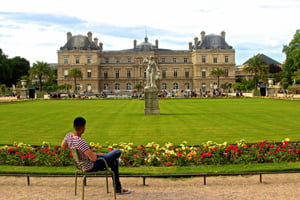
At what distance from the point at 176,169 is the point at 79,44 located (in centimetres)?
7880

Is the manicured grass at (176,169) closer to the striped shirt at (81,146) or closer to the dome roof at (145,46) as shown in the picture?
the striped shirt at (81,146)

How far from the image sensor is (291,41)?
75.6 m

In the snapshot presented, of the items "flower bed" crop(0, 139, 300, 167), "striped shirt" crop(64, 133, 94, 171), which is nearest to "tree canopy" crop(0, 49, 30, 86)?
"flower bed" crop(0, 139, 300, 167)

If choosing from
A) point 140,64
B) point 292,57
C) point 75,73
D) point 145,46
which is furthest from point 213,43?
point 75,73

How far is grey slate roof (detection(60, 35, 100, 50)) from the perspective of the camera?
8350 cm

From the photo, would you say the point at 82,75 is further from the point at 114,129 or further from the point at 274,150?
the point at 274,150

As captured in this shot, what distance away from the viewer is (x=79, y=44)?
275ft

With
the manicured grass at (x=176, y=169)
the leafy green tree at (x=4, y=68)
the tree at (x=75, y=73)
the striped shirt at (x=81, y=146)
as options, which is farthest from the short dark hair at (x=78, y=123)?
Result: the leafy green tree at (x=4, y=68)

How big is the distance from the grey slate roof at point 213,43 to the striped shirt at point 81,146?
80709 millimetres

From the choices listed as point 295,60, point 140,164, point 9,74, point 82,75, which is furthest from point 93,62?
point 140,164

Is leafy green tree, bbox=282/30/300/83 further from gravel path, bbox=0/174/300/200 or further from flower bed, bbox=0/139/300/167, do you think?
gravel path, bbox=0/174/300/200

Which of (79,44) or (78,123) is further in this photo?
(79,44)

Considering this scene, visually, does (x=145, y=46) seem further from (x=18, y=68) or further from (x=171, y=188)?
(x=171, y=188)

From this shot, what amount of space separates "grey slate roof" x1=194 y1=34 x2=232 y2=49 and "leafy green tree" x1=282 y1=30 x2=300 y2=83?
14.1 meters
